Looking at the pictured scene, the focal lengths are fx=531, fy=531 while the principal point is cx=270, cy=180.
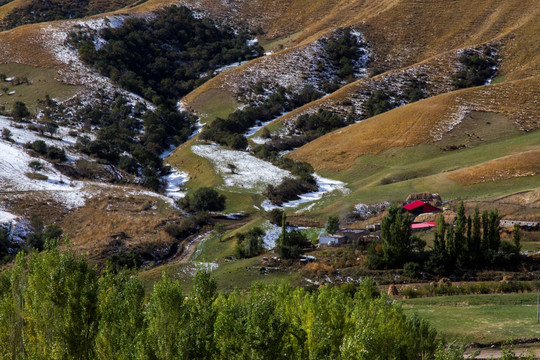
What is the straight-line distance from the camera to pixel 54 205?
2766 inches

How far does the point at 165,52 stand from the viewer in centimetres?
16388

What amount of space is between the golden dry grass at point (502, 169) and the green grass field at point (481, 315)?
33555mm

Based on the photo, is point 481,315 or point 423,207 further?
point 423,207

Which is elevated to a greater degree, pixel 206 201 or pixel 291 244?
pixel 206 201

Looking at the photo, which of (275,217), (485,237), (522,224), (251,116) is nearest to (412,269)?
(485,237)

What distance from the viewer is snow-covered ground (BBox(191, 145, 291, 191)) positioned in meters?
86.5

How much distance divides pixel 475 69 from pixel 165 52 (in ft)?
295

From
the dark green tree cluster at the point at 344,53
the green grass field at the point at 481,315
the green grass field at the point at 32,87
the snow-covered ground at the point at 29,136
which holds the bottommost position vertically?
the green grass field at the point at 481,315

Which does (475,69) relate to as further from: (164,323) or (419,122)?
(164,323)

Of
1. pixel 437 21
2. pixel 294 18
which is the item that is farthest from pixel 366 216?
pixel 294 18

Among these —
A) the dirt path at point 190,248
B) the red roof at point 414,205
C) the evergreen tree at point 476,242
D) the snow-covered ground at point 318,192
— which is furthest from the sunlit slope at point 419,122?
the evergreen tree at point 476,242

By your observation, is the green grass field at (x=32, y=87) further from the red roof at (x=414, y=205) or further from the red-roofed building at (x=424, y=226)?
the red-roofed building at (x=424, y=226)

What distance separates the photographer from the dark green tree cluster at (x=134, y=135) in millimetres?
93125

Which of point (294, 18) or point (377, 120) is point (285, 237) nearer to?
point (377, 120)
